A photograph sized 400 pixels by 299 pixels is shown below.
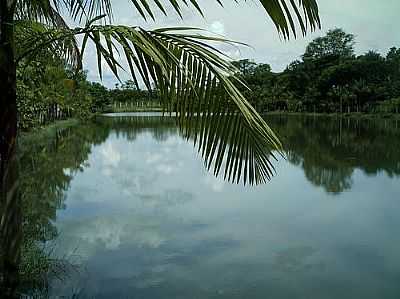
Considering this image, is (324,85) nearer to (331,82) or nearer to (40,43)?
(331,82)

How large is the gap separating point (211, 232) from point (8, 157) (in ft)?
13.8

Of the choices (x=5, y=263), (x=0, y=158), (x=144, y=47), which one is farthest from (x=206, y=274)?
(x=144, y=47)

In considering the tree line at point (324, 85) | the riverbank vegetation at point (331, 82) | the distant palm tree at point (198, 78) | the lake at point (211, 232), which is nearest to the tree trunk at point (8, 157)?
the distant palm tree at point (198, 78)

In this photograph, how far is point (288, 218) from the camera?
7258mm

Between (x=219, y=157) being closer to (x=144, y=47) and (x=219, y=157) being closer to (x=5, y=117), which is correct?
(x=144, y=47)

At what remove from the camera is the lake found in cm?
454

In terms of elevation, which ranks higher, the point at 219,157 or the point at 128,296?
the point at 219,157

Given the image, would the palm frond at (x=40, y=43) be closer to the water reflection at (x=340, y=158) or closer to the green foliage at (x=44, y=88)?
the green foliage at (x=44, y=88)

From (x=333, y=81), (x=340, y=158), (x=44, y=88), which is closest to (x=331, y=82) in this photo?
(x=333, y=81)

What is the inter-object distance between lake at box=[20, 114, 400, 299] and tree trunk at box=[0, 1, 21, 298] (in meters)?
1.53

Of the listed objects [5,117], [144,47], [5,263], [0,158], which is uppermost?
[144,47]

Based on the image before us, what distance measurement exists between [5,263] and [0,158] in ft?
2.18

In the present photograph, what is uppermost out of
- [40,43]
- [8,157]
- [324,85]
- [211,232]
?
[324,85]

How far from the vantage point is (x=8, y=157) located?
8.30 ft
